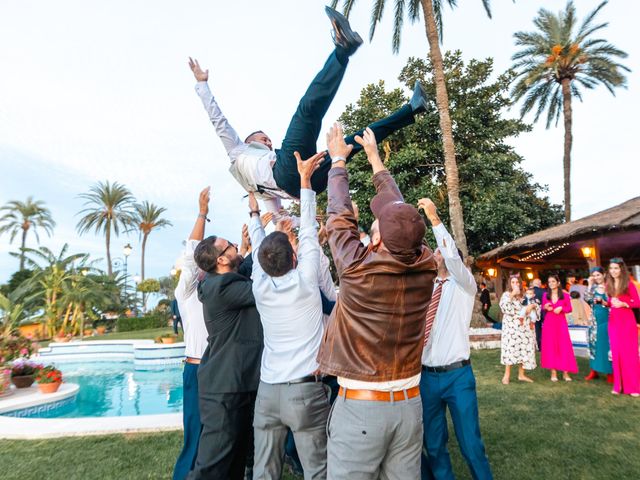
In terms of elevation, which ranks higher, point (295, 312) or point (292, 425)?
point (295, 312)

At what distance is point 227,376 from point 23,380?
7.61m

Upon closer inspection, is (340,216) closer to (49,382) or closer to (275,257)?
(275,257)

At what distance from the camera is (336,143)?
269 centimetres

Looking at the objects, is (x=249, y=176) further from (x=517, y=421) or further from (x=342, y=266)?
(x=517, y=421)

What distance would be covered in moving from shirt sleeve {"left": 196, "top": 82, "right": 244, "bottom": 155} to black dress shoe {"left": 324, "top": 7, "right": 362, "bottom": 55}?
4.35ft

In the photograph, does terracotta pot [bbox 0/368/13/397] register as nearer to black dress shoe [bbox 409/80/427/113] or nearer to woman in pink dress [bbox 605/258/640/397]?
black dress shoe [bbox 409/80/427/113]

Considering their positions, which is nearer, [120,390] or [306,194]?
[306,194]

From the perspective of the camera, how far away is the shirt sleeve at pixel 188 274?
153 inches

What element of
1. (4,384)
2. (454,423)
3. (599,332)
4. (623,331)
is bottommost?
(4,384)

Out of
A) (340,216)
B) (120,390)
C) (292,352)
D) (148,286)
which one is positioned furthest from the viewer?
(148,286)

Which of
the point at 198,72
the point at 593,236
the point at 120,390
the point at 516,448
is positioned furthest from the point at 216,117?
the point at 593,236

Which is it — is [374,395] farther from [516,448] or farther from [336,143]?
[516,448]

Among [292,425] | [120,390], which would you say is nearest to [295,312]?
Result: [292,425]

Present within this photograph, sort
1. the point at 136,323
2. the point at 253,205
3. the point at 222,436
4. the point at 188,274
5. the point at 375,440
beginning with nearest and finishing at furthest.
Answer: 1. the point at 375,440
2. the point at 222,436
3. the point at 253,205
4. the point at 188,274
5. the point at 136,323
